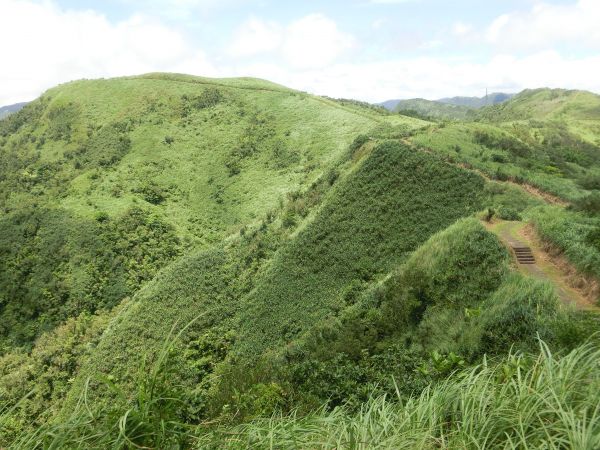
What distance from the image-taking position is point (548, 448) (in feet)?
9.68

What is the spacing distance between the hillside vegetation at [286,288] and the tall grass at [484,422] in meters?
0.03

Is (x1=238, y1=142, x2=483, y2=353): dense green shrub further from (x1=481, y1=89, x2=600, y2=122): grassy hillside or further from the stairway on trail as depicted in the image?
(x1=481, y1=89, x2=600, y2=122): grassy hillside

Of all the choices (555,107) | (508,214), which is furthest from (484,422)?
(555,107)

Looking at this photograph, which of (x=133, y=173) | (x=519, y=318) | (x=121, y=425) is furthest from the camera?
(x=133, y=173)

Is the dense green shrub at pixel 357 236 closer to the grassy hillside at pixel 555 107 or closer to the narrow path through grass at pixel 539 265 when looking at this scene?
the narrow path through grass at pixel 539 265

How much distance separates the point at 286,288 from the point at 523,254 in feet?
44.0

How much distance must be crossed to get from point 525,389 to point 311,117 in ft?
197

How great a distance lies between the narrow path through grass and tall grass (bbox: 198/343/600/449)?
10068 millimetres

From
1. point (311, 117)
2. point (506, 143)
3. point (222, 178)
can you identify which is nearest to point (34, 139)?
point (222, 178)

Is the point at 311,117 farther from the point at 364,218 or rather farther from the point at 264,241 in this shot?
the point at 364,218

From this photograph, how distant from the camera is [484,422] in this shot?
330cm

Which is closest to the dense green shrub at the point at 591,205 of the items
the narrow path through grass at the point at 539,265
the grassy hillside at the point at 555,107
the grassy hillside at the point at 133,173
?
the narrow path through grass at the point at 539,265

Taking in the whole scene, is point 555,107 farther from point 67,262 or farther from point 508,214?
point 67,262

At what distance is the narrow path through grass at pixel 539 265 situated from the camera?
1294cm
